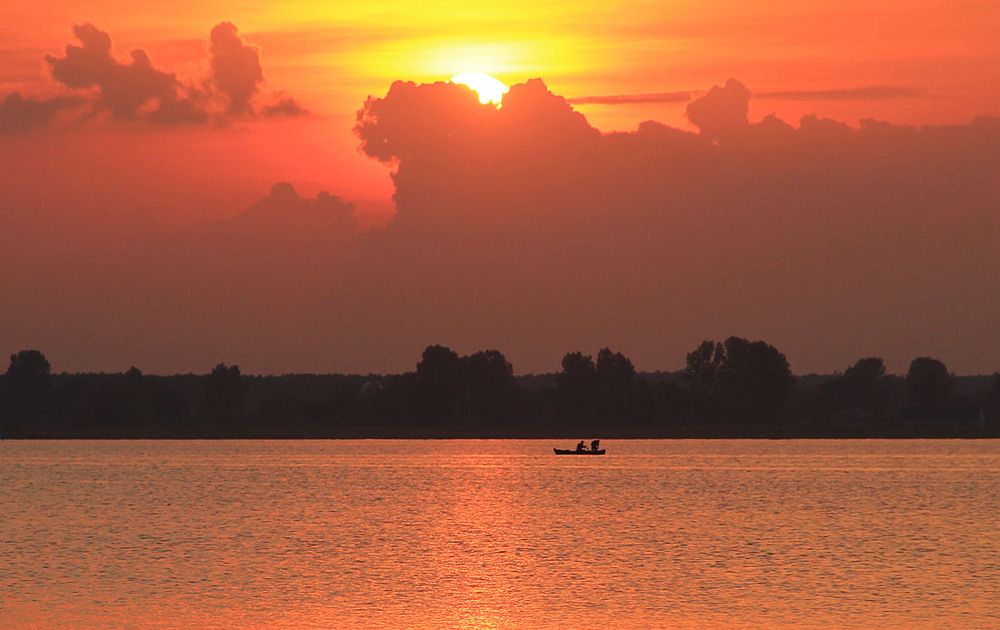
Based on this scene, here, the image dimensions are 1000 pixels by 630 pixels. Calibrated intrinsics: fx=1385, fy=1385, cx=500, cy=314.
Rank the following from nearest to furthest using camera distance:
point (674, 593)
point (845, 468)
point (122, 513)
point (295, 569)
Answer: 1. point (674, 593)
2. point (295, 569)
3. point (122, 513)
4. point (845, 468)

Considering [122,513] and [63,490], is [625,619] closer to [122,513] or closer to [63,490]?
[122,513]

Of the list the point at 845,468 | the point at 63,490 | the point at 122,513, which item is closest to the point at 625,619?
the point at 122,513

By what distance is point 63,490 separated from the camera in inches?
4680

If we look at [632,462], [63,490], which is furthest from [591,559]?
[632,462]

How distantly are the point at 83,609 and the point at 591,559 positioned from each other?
23699 mm

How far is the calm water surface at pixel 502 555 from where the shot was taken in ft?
150

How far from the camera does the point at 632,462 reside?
17762 centimetres

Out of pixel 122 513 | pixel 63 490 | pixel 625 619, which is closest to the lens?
pixel 625 619

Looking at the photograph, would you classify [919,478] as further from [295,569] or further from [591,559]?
[295,569]

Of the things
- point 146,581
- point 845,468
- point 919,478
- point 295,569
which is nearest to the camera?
point 146,581

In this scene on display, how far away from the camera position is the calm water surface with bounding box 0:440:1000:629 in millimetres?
45719

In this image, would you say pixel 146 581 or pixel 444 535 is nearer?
pixel 146 581

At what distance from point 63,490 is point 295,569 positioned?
67621 mm

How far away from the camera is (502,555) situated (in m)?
64.0
